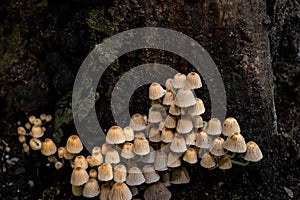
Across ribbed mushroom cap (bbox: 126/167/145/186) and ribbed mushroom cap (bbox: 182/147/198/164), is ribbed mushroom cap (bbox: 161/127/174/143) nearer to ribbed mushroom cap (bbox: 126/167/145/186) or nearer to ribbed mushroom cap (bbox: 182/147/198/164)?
ribbed mushroom cap (bbox: 182/147/198/164)

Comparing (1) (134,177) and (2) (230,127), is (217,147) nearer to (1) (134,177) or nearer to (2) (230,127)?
(2) (230,127)

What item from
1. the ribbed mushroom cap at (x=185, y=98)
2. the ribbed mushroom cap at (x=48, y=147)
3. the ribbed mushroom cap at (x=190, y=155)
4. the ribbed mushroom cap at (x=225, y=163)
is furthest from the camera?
the ribbed mushroom cap at (x=48, y=147)

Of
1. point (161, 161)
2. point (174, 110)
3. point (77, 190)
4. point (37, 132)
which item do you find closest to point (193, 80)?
point (174, 110)

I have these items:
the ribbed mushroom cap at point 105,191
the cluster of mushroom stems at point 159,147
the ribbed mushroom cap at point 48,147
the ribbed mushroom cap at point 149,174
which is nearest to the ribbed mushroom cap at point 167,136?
the cluster of mushroom stems at point 159,147

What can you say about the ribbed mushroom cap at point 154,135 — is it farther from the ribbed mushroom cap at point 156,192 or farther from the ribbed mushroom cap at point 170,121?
the ribbed mushroom cap at point 156,192

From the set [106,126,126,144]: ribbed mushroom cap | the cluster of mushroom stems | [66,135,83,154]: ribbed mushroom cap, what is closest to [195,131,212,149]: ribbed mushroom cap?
the cluster of mushroom stems

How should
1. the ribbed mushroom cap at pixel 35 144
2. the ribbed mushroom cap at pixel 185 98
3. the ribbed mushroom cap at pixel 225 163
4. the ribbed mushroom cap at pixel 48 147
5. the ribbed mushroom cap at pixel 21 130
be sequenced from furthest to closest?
the ribbed mushroom cap at pixel 21 130 < the ribbed mushroom cap at pixel 35 144 < the ribbed mushroom cap at pixel 48 147 < the ribbed mushroom cap at pixel 225 163 < the ribbed mushroom cap at pixel 185 98

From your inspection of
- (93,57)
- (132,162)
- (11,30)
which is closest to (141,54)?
(93,57)
